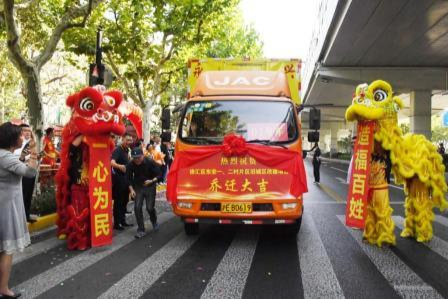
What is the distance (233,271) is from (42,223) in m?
4.43

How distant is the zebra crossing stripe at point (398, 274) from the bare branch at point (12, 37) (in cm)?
772

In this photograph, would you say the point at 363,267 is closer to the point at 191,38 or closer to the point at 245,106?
the point at 245,106

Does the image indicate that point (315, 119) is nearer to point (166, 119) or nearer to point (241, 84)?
point (241, 84)

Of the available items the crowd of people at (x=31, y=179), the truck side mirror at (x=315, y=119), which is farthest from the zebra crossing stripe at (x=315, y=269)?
the crowd of people at (x=31, y=179)

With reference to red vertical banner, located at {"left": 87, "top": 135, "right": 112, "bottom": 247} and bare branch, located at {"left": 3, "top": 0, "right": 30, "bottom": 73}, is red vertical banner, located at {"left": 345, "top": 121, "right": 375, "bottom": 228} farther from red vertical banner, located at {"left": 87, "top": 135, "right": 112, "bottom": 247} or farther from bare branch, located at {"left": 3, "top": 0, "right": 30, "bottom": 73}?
bare branch, located at {"left": 3, "top": 0, "right": 30, "bottom": 73}

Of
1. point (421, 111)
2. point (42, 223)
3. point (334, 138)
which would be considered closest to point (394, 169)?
point (42, 223)

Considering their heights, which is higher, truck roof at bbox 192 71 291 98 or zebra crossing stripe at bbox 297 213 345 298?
truck roof at bbox 192 71 291 98

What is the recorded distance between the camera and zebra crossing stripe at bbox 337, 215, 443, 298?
4.82 meters

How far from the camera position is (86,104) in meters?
6.69

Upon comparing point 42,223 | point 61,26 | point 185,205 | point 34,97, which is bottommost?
point 42,223

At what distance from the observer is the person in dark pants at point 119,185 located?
8.36m

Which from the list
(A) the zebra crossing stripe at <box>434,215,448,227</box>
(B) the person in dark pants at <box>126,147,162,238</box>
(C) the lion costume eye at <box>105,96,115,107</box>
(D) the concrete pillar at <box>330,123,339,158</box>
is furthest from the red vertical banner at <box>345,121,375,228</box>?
(D) the concrete pillar at <box>330,123,339,158</box>

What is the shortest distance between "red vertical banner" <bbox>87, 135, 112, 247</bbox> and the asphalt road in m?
0.25

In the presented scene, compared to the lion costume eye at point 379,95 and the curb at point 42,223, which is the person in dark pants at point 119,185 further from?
the lion costume eye at point 379,95
